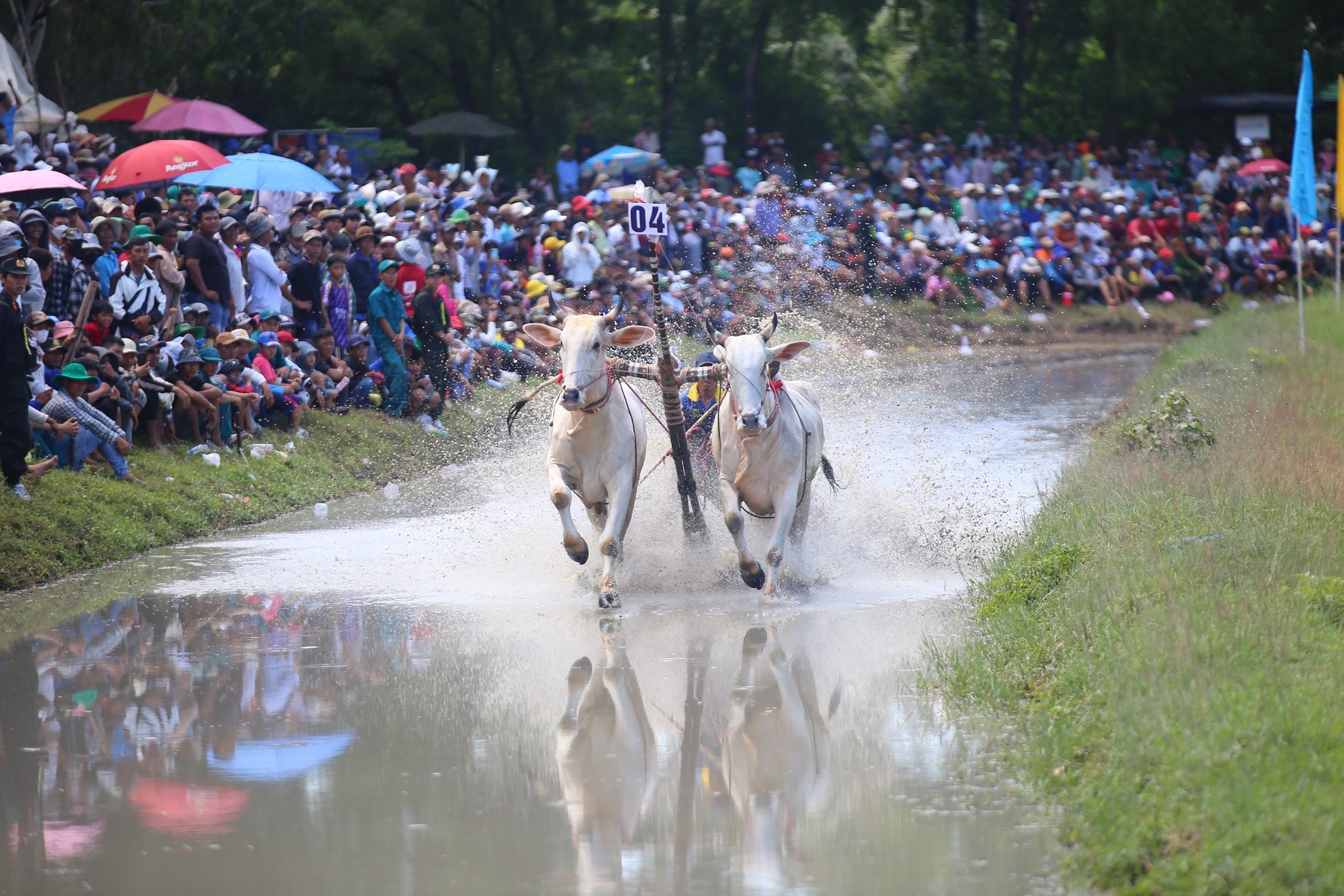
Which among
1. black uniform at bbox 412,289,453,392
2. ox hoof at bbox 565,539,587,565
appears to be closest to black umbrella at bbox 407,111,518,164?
black uniform at bbox 412,289,453,392

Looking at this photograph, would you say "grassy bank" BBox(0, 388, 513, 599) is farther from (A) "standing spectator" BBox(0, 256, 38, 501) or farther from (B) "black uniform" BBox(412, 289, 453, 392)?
(B) "black uniform" BBox(412, 289, 453, 392)

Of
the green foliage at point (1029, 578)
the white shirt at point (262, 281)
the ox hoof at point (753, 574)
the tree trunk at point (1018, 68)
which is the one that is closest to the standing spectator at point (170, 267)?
the white shirt at point (262, 281)

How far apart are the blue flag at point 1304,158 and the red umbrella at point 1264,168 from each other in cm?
1248

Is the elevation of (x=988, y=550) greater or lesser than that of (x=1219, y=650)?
lesser

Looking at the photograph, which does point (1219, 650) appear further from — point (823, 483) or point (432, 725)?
point (823, 483)

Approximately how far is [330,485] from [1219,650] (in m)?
Answer: 9.95

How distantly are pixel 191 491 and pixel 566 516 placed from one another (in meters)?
4.40

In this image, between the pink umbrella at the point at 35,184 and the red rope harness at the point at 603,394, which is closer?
the red rope harness at the point at 603,394

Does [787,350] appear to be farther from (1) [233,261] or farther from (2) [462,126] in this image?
(2) [462,126]

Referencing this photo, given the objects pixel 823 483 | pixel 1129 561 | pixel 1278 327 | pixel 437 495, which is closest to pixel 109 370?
pixel 437 495

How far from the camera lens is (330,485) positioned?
602 inches

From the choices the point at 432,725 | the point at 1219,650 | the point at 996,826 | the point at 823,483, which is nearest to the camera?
the point at 996,826

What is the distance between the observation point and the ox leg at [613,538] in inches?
404

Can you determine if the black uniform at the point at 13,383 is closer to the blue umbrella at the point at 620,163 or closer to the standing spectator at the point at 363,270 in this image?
the standing spectator at the point at 363,270
